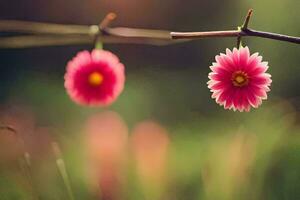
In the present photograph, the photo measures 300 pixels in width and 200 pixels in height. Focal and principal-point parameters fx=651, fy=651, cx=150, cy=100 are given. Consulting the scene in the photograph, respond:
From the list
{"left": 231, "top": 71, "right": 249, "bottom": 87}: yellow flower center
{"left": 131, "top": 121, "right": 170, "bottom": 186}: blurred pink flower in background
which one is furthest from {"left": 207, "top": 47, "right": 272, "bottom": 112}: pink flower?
{"left": 131, "top": 121, "right": 170, "bottom": 186}: blurred pink flower in background

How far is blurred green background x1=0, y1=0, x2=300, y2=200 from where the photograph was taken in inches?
48.8

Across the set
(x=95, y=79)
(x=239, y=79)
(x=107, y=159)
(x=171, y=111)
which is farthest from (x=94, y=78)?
(x=171, y=111)

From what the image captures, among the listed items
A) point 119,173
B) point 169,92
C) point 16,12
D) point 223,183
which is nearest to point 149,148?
point 119,173

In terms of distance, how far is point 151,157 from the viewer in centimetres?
144

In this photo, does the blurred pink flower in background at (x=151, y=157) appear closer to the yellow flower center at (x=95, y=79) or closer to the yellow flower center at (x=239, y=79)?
the yellow flower center at (x=95, y=79)

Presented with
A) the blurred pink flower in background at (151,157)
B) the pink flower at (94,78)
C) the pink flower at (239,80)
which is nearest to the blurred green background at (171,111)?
the blurred pink flower in background at (151,157)

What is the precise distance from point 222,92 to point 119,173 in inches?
30.2

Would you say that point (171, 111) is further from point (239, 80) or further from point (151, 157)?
point (239, 80)

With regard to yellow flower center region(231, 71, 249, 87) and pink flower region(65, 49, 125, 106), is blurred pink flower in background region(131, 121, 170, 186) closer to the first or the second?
pink flower region(65, 49, 125, 106)

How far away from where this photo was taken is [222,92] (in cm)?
62

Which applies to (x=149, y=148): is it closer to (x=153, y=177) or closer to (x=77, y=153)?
(x=153, y=177)

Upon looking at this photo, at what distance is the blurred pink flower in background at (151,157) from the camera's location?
132 centimetres

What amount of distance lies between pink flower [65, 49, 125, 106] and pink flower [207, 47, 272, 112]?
0.88 ft

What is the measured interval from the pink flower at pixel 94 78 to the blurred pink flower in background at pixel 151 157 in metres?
0.43
